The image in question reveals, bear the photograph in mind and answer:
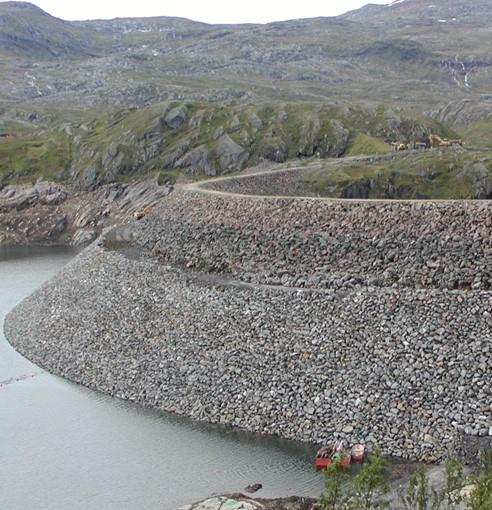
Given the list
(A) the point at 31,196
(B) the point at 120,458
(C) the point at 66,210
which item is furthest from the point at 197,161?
(B) the point at 120,458

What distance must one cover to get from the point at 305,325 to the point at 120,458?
1109 cm

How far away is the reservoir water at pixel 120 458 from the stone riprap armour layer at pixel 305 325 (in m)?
1.27

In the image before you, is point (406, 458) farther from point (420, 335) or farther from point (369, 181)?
point (369, 181)

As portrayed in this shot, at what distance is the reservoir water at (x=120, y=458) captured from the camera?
112 feet

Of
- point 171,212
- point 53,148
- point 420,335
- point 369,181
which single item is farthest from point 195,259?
point 53,148

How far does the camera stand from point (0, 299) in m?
74.8

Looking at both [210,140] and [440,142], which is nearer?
[440,142]

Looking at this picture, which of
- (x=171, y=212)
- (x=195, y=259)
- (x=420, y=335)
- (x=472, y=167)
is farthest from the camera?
(x=472, y=167)

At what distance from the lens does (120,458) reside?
38.6 m

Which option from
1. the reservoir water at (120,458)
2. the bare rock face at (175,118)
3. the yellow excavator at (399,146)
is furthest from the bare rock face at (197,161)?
the reservoir water at (120,458)

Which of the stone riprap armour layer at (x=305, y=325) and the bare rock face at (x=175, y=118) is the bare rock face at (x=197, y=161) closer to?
the bare rock face at (x=175, y=118)

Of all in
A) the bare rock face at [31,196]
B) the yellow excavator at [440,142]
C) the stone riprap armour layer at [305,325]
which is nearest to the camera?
the stone riprap armour layer at [305,325]

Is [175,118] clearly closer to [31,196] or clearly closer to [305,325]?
[31,196]

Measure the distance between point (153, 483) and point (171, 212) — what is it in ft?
101
